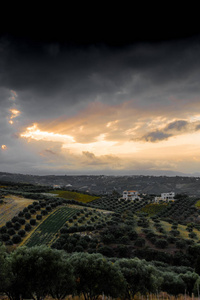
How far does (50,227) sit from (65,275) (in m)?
36.2

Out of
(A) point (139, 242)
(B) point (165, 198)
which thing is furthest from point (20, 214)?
(B) point (165, 198)

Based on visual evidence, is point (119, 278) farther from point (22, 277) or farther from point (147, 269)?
point (22, 277)

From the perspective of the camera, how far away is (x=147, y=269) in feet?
72.5

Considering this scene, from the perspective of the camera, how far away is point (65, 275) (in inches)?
746

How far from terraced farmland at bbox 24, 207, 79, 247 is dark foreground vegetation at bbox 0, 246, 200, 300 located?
27.3 meters

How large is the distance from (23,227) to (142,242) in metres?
29.0

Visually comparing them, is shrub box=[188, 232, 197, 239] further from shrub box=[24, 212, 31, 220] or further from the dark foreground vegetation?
shrub box=[24, 212, 31, 220]

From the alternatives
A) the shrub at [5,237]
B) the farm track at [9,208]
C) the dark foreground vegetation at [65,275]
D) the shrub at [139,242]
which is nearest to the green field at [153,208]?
the shrub at [139,242]

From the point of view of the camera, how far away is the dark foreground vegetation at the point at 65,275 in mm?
18219

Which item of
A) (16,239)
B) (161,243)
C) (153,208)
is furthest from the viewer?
(153,208)

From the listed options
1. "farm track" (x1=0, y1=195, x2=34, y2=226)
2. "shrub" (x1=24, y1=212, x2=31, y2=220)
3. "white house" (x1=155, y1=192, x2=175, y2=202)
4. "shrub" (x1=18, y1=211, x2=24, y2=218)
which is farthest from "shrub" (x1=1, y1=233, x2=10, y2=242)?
"white house" (x1=155, y1=192, x2=175, y2=202)

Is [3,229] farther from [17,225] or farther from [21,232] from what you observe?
[21,232]

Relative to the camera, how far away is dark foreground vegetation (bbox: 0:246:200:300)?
59.8 ft

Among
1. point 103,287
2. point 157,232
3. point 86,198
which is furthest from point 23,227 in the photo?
point 86,198
